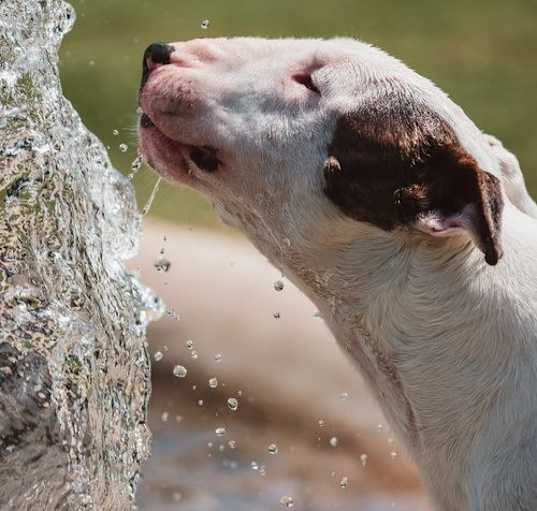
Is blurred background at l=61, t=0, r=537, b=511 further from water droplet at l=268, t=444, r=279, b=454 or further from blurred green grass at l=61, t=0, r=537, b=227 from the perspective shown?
blurred green grass at l=61, t=0, r=537, b=227

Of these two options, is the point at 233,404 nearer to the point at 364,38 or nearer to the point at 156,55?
the point at 156,55

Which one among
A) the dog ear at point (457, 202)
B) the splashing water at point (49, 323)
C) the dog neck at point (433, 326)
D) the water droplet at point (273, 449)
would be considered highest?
the dog ear at point (457, 202)

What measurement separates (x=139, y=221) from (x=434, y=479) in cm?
160

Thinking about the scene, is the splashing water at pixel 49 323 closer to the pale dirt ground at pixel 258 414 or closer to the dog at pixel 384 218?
the dog at pixel 384 218

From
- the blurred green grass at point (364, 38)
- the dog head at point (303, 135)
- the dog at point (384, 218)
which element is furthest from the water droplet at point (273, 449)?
the blurred green grass at point (364, 38)

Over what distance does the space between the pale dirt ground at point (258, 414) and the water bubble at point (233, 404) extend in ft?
0.13

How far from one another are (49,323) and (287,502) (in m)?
1.70

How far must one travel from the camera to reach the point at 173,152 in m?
3.35

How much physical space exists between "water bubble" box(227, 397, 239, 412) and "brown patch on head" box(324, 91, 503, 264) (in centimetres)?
198

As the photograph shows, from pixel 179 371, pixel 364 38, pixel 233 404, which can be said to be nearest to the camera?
pixel 233 404

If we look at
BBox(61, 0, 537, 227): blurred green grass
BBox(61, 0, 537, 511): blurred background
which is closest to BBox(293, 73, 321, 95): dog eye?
BBox(61, 0, 537, 511): blurred background

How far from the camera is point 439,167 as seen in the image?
3102 millimetres

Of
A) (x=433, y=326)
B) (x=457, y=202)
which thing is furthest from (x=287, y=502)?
(x=457, y=202)

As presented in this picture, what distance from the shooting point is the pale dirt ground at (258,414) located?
17.3ft
